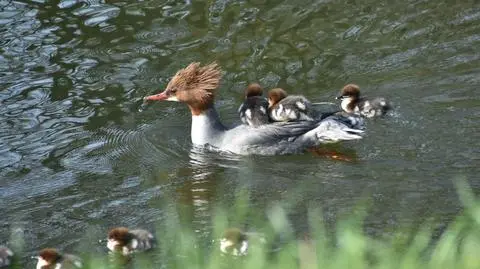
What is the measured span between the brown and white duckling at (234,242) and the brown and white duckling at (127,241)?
77 cm

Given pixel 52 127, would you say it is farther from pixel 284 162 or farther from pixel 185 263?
pixel 185 263

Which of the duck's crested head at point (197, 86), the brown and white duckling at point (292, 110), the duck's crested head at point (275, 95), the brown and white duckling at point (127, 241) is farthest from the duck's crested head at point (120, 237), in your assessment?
the duck's crested head at point (275, 95)

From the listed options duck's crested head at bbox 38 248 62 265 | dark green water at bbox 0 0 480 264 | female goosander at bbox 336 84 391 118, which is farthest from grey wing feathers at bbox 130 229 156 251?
female goosander at bbox 336 84 391 118

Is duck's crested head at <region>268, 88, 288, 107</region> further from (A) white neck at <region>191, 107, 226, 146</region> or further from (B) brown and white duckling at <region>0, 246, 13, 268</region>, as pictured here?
(B) brown and white duckling at <region>0, 246, 13, 268</region>

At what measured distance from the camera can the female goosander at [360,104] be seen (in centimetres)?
912

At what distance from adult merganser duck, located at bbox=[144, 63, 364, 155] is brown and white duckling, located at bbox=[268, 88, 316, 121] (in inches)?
2.5

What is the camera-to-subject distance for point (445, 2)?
12.0 meters

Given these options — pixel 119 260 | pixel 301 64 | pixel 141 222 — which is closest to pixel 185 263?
pixel 119 260

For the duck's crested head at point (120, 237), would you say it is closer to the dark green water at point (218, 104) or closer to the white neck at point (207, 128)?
the dark green water at point (218, 104)

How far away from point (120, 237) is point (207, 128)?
247 centimetres

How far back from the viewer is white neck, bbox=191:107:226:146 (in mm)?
9031

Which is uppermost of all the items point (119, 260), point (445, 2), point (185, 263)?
point (185, 263)

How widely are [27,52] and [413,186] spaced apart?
505 cm

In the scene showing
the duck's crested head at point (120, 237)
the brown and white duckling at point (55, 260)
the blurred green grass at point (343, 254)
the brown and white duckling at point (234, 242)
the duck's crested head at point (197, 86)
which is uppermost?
the blurred green grass at point (343, 254)
